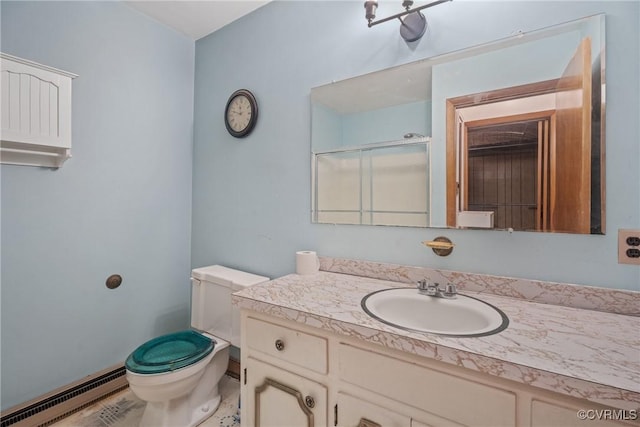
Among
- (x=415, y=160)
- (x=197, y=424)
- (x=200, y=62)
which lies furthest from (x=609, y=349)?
(x=200, y=62)

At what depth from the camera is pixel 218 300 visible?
5.34 feet

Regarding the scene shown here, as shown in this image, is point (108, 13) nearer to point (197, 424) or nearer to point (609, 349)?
point (197, 424)

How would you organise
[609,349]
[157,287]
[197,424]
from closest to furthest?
[609,349]
[197,424]
[157,287]

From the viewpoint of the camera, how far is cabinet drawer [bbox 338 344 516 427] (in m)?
0.65

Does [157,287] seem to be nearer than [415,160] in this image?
No

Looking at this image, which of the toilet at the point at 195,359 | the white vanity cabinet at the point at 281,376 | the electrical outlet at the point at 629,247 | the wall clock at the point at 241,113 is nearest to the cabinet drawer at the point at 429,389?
the white vanity cabinet at the point at 281,376

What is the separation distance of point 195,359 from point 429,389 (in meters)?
1.12

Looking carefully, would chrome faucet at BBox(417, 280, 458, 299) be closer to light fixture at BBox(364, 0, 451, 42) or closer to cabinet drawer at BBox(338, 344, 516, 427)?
cabinet drawer at BBox(338, 344, 516, 427)

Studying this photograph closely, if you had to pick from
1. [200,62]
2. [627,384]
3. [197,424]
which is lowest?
[197,424]

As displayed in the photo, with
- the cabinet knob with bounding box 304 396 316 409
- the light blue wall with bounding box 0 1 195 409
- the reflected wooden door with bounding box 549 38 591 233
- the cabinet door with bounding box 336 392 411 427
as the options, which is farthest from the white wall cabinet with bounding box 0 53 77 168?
the reflected wooden door with bounding box 549 38 591 233

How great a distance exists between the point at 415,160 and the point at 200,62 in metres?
1.81

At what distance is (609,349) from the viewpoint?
0.67m

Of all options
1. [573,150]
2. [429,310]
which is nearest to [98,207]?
[429,310]

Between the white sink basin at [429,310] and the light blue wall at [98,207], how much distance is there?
5.31ft
